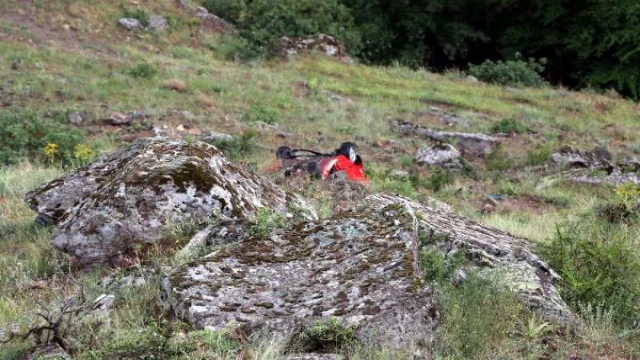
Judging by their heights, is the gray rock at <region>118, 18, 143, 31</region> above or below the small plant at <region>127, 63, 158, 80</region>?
above

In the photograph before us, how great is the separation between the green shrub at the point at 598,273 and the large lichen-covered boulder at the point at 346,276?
144mm

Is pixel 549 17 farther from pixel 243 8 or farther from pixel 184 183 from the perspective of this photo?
pixel 184 183

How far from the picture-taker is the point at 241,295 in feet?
10.6

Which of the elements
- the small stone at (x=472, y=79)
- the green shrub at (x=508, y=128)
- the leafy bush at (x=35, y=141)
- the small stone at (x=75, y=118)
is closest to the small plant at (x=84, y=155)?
the leafy bush at (x=35, y=141)

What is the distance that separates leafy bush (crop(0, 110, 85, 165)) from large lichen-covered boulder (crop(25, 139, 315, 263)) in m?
4.01

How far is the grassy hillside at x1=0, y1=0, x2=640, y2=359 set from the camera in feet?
10.7

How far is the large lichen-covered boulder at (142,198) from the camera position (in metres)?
4.11

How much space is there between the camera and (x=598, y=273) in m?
3.93

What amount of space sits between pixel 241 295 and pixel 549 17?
80.9 ft

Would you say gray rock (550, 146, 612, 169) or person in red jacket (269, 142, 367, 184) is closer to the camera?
person in red jacket (269, 142, 367, 184)

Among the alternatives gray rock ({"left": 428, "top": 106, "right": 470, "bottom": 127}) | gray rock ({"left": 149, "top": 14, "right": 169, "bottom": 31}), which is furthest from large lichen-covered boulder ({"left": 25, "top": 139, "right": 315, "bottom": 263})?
gray rock ({"left": 149, "top": 14, "right": 169, "bottom": 31})

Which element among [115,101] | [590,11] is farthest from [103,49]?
[590,11]

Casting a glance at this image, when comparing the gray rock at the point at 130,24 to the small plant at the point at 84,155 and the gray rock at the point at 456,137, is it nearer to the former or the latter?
the gray rock at the point at 456,137

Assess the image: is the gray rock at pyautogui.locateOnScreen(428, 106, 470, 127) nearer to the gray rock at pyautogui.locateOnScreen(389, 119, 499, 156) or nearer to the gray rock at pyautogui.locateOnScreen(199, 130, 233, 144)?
the gray rock at pyautogui.locateOnScreen(389, 119, 499, 156)
